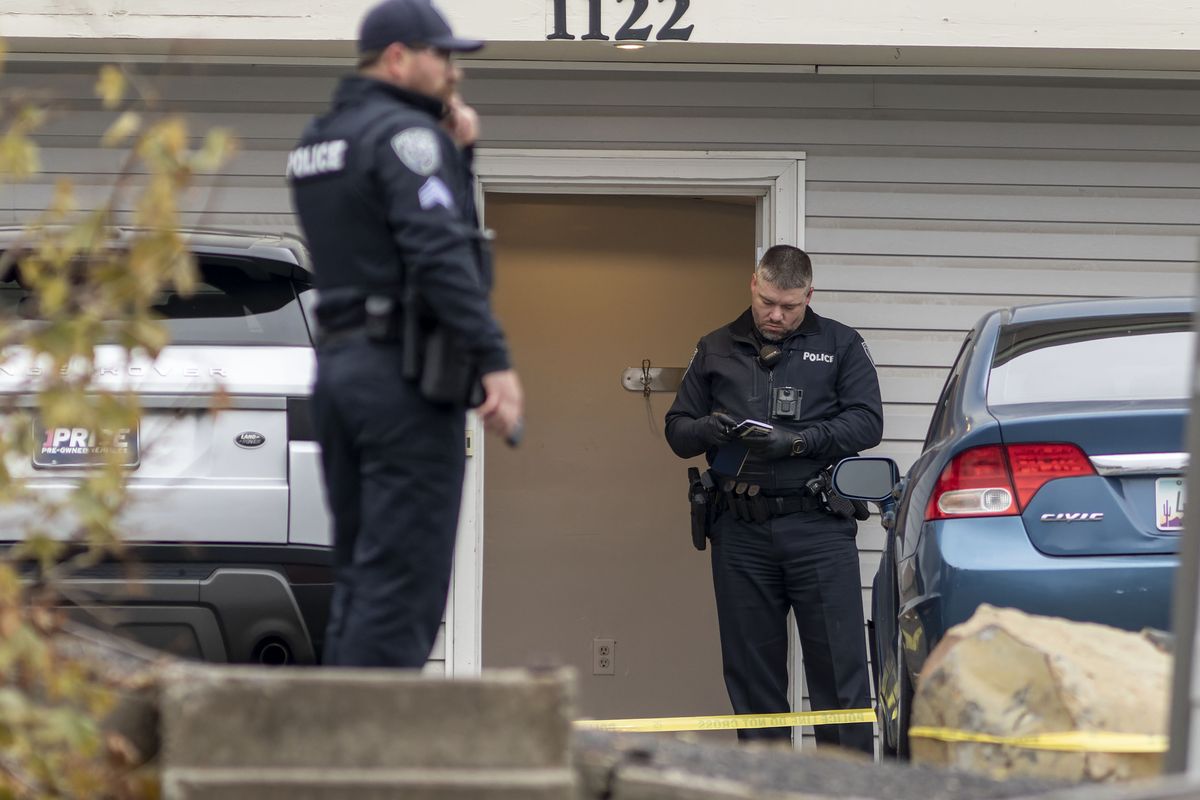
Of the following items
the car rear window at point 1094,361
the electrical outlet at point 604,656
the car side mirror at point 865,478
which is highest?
the car rear window at point 1094,361

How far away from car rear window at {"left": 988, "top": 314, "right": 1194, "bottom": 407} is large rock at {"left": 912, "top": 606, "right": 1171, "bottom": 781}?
2.81 ft

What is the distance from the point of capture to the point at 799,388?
249 inches

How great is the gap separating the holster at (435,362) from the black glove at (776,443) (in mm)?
2832

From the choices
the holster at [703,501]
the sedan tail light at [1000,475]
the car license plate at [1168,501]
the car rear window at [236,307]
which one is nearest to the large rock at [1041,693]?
the car license plate at [1168,501]

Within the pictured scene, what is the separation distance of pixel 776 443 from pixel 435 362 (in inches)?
116

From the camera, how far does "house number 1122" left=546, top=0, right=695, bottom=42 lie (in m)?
6.28

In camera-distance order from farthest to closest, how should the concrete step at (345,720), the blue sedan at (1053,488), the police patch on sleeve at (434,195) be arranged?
the blue sedan at (1053,488) < the police patch on sleeve at (434,195) < the concrete step at (345,720)

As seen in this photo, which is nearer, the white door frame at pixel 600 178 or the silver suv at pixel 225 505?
the silver suv at pixel 225 505

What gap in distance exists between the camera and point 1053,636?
3.40 m

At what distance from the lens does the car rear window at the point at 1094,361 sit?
413cm

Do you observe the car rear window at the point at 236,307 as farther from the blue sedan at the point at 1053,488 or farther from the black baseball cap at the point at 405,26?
the blue sedan at the point at 1053,488

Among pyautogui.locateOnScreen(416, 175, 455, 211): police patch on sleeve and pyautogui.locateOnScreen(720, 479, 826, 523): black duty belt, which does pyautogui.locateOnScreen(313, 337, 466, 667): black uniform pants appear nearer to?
pyautogui.locateOnScreen(416, 175, 455, 211): police patch on sleeve

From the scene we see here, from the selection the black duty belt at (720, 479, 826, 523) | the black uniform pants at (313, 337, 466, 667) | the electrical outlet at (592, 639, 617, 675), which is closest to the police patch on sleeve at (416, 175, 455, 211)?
the black uniform pants at (313, 337, 466, 667)

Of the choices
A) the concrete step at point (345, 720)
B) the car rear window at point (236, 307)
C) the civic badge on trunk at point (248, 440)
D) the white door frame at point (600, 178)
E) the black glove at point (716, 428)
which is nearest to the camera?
the concrete step at point (345, 720)
